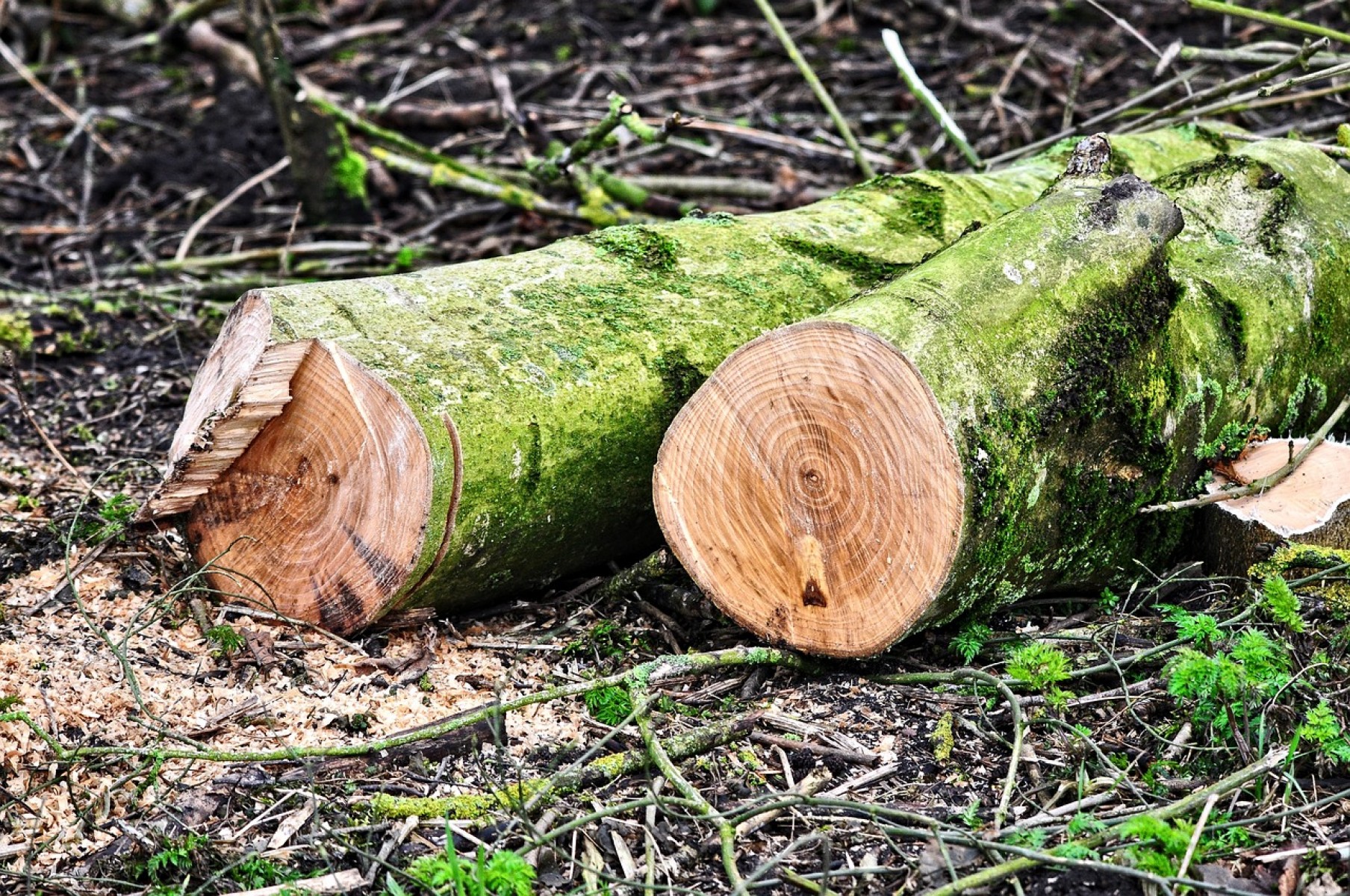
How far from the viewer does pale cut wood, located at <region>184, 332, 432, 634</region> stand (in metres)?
3.13

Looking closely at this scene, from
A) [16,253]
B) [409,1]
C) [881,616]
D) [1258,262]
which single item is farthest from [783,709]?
[409,1]

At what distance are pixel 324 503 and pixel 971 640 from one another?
1.71 meters

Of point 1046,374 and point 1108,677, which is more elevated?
point 1046,374

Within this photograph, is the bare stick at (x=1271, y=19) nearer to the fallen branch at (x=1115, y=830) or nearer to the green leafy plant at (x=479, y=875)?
the fallen branch at (x=1115, y=830)

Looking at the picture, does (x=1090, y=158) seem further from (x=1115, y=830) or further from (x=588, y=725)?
(x=588, y=725)

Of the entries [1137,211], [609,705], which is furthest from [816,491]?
[1137,211]

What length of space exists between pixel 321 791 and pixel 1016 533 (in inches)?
67.2

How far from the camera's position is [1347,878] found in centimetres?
238

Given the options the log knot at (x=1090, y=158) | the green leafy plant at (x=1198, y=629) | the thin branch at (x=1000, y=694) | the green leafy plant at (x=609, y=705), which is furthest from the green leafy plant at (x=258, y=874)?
the log knot at (x=1090, y=158)

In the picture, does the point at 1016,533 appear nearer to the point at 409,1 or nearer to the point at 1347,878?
the point at 1347,878

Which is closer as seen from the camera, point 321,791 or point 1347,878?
point 1347,878

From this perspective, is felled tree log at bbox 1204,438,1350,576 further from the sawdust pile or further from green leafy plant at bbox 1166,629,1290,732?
the sawdust pile

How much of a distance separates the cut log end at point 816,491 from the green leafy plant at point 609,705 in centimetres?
38

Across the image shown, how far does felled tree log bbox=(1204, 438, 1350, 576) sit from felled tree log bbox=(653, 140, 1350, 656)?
0.13 m
